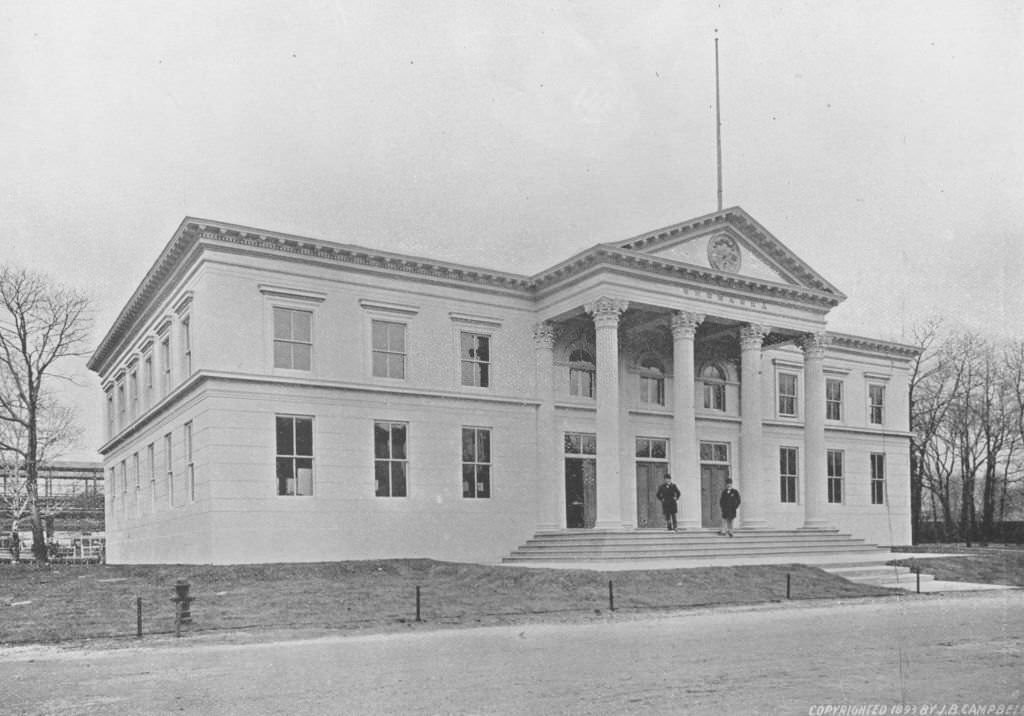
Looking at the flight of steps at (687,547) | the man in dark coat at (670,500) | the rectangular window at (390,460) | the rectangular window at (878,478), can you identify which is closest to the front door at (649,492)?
the flight of steps at (687,547)

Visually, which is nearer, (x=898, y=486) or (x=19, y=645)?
(x=19, y=645)

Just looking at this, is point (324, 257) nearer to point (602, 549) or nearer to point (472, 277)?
point (472, 277)

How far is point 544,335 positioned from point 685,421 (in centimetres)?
496

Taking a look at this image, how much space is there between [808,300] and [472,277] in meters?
10.9

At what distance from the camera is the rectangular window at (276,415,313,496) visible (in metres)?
25.4

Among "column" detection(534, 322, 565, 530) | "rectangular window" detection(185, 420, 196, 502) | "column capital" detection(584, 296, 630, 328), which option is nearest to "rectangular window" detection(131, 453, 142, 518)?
"rectangular window" detection(185, 420, 196, 502)

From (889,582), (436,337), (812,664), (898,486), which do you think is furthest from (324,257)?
(898,486)

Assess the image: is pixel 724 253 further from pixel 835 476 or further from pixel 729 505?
pixel 835 476

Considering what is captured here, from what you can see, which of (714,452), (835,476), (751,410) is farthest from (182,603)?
(835,476)

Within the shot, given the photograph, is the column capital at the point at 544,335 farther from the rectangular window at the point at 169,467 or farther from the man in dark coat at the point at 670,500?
the rectangular window at the point at 169,467

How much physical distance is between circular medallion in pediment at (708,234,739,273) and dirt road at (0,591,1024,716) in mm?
15534

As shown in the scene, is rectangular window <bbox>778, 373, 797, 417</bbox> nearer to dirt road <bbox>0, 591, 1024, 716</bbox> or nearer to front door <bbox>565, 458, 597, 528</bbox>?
front door <bbox>565, 458, 597, 528</bbox>

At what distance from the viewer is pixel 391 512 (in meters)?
26.9

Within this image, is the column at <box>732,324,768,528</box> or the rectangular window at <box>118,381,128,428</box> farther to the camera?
the rectangular window at <box>118,381,128,428</box>
